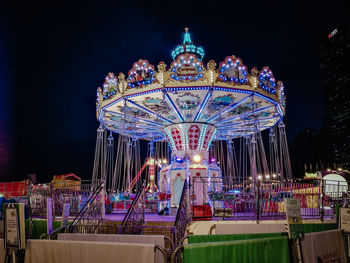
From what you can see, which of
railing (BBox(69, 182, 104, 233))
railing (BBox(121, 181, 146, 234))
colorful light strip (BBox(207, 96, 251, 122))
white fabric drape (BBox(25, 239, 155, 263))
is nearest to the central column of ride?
colorful light strip (BBox(207, 96, 251, 122))

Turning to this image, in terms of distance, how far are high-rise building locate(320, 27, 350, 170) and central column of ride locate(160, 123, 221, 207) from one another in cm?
6080

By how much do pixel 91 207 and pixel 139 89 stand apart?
5.35m

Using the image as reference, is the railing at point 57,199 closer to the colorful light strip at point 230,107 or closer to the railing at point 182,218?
the railing at point 182,218

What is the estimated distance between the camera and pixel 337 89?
70250 millimetres

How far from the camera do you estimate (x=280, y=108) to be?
13.9 metres

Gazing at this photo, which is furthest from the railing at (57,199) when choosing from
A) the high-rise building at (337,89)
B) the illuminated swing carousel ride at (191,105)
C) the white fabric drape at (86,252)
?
the high-rise building at (337,89)

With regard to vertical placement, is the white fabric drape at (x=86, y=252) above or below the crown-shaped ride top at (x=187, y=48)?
below

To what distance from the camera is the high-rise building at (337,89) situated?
6700cm

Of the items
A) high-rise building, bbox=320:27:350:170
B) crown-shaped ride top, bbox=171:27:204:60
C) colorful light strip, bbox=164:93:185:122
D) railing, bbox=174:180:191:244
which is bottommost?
railing, bbox=174:180:191:244

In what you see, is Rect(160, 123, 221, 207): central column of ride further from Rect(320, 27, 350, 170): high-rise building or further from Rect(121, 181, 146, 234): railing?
Rect(320, 27, 350, 170): high-rise building

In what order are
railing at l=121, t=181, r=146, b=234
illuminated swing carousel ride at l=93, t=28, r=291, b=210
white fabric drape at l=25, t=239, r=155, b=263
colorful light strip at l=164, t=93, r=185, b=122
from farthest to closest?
colorful light strip at l=164, t=93, r=185, b=122 → illuminated swing carousel ride at l=93, t=28, r=291, b=210 → railing at l=121, t=181, r=146, b=234 → white fabric drape at l=25, t=239, r=155, b=263

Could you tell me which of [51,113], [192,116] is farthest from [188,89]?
[51,113]

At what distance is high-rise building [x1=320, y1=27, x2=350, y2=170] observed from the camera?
220ft

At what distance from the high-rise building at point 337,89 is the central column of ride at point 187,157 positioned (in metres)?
60.8
